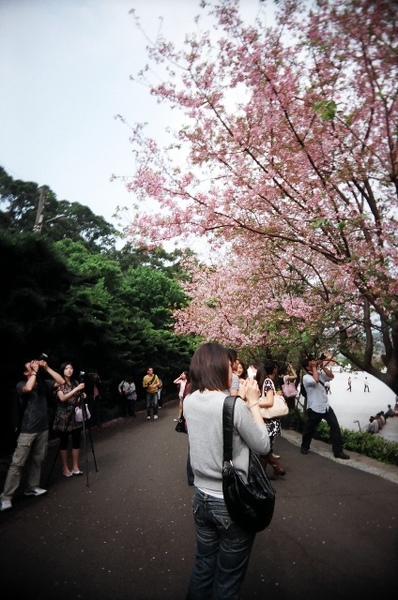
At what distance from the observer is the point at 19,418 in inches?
203

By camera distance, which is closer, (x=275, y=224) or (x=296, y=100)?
(x=296, y=100)

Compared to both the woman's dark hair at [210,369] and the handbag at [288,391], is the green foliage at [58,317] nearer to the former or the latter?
the woman's dark hair at [210,369]

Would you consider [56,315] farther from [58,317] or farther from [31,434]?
[31,434]

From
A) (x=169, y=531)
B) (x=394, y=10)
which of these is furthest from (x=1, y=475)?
(x=394, y=10)

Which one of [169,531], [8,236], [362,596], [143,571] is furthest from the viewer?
[8,236]

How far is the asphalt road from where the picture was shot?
2.77 metres

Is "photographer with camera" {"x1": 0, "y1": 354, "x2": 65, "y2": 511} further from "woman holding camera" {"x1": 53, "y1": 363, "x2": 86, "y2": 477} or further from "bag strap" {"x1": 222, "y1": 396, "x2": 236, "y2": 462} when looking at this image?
"bag strap" {"x1": 222, "y1": 396, "x2": 236, "y2": 462}

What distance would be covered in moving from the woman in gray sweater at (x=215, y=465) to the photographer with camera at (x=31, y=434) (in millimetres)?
3614

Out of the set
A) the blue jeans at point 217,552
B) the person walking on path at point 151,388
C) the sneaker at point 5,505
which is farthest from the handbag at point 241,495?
the person walking on path at point 151,388

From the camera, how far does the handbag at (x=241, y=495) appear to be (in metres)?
1.77

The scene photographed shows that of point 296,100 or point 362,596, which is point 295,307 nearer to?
point 296,100

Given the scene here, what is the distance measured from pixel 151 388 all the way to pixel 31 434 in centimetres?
841

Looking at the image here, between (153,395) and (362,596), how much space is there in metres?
11.7

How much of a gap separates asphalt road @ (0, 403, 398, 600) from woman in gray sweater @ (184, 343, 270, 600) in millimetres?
1105
